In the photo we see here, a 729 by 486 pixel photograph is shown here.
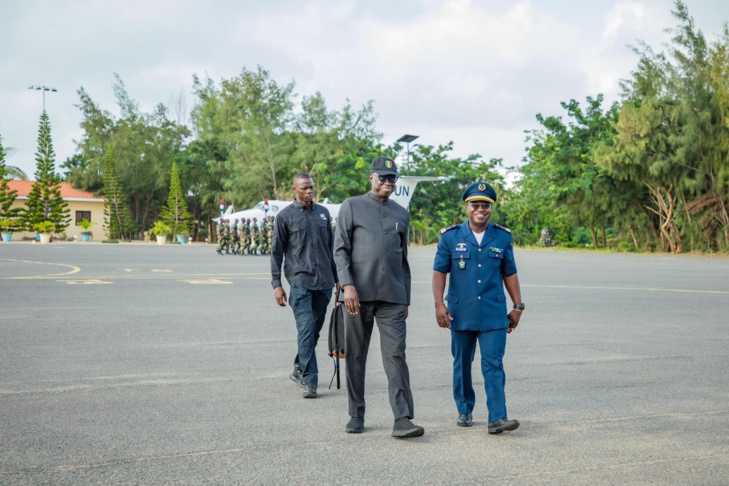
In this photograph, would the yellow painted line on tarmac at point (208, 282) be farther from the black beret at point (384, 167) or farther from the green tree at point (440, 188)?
the green tree at point (440, 188)

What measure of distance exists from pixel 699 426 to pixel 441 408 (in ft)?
6.13

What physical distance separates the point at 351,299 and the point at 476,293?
2.95 feet

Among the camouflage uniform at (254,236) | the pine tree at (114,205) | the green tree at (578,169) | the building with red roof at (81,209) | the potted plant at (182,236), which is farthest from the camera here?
the building with red roof at (81,209)

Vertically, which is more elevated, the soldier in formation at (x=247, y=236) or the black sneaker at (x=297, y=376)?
the soldier in formation at (x=247, y=236)

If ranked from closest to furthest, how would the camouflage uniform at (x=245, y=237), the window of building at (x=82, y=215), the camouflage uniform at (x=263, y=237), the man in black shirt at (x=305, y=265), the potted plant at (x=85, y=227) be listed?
the man in black shirt at (x=305, y=265) → the camouflage uniform at (x=263, y=237) → the camouflage uniform at (x=245, y=237) → the potted plant at (x=85, y=227) → the window of building at (x=82, y=215)

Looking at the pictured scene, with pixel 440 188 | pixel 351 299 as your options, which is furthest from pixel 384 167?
pixel 440 188

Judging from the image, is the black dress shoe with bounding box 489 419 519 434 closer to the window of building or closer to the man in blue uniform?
the man in blue uniform

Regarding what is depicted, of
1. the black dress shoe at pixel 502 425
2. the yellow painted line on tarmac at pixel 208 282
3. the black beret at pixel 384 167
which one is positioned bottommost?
the black dress shoe at pixel 502 425

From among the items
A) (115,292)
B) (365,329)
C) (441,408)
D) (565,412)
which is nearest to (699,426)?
(565,412)

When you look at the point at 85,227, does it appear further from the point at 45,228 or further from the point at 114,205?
the point at 45,228

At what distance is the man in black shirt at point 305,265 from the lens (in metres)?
7.35

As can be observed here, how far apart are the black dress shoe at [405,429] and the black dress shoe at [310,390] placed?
152cm

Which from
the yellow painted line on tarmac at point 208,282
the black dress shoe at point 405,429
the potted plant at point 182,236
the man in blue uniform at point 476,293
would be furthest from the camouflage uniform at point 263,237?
the black dress shoe at point 405,429

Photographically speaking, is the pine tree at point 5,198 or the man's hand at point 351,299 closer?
the man's hand at point 351,299
